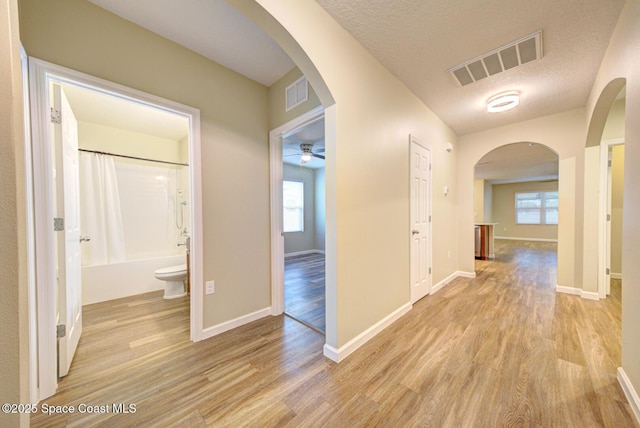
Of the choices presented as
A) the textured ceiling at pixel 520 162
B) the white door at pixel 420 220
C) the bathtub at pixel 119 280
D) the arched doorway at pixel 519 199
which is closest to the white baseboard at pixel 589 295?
the white door at pixel 420 220

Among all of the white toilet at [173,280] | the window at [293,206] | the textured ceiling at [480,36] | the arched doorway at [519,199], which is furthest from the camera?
the arched doorway at [519,199]

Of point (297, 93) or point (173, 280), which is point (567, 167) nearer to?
point (297, 93)

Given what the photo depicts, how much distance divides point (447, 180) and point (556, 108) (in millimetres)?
1554

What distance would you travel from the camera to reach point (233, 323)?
88.2 inches

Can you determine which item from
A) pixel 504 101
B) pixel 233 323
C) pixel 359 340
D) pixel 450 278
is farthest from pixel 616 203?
pixel 233 323

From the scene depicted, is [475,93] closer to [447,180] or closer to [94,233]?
[447,180]

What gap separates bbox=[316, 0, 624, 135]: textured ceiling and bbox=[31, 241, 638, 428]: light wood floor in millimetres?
2537

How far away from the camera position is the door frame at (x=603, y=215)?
2.86m

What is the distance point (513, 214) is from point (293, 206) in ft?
31.4

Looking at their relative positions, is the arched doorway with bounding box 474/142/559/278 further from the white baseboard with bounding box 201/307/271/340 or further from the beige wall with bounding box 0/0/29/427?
the beige wall with bounding box 0/0/29/427

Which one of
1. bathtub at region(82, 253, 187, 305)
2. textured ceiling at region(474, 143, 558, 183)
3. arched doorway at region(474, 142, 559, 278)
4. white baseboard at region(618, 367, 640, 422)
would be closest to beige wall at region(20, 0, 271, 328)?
bathtub at region(82, 253, 187, 305)

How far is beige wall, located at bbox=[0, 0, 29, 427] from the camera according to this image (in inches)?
24.8

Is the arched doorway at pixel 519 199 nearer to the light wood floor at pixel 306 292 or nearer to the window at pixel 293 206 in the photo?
the window at pixel 293 206

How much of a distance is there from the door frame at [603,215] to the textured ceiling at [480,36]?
796 mm
